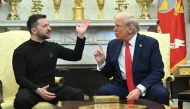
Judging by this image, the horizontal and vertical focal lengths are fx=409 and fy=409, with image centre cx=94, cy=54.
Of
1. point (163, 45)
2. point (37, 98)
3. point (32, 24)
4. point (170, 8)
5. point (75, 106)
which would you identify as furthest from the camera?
point (170, 8)

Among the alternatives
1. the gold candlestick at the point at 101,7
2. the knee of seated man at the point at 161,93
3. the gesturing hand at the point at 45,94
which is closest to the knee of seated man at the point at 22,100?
the gesturing hand at the point at 45,94

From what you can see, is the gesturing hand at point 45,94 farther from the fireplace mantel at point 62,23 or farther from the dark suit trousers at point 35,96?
the fireplace mantel at point 62,23

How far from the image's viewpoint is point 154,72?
3838 millimetres

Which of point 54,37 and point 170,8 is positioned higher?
point 170,8

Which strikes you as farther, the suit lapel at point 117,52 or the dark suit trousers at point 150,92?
the suit lapel at point 117,52

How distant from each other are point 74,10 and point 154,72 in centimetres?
224

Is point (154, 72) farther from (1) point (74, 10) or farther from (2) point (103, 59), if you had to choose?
(1) point (74, 10)

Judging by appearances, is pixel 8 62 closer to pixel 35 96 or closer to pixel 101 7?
pixel 35 96

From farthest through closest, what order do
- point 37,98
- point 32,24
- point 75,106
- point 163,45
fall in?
point 163,45 → point 32,24 → point 37,98 → point 75,106

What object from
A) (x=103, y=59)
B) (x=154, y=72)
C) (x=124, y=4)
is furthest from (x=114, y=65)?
(x=124, y=4)

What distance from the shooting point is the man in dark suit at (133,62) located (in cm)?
384

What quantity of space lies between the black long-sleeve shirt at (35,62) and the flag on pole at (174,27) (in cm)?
190

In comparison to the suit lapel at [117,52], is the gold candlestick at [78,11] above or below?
above

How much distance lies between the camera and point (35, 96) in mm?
3805
